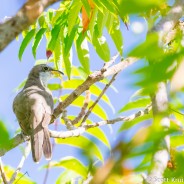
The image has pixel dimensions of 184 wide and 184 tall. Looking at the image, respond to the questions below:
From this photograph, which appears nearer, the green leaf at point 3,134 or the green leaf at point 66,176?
the green leaf at point 3,134


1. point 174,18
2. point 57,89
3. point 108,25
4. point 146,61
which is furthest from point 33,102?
point 146,61

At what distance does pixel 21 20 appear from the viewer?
1.26 metres

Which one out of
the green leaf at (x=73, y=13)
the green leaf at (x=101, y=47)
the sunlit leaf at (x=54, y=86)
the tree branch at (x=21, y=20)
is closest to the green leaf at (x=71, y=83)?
the sunlit leaf at (x=54, y=86)

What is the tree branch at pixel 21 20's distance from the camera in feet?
4.00

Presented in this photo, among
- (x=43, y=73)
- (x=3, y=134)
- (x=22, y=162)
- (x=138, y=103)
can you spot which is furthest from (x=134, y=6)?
(x=43, y=73)

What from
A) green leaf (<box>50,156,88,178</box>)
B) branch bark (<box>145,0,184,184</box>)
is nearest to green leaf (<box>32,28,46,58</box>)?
green leaf (<box>50,156,88,178</box>)

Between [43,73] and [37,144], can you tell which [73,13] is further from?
[43,73]

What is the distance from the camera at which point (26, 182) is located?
3.80 m

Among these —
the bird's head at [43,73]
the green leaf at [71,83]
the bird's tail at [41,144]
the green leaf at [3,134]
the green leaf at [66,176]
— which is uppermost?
the bird's head at [43,73]

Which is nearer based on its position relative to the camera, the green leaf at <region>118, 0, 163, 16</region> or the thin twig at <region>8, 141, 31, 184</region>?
the green leaf at <region>118, 0, 163, 16</region>

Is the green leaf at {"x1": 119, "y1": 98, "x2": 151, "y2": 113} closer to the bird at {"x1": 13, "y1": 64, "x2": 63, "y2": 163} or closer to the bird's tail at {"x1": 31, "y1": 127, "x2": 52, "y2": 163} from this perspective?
the bird at {"x1": 13, "y1": 64, "x2": 63, "y2": 163}

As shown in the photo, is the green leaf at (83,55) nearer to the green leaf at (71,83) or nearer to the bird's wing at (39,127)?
the green leaf at (71,83)

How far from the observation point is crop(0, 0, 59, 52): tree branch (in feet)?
4.00

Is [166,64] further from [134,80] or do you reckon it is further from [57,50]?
[57,50]
